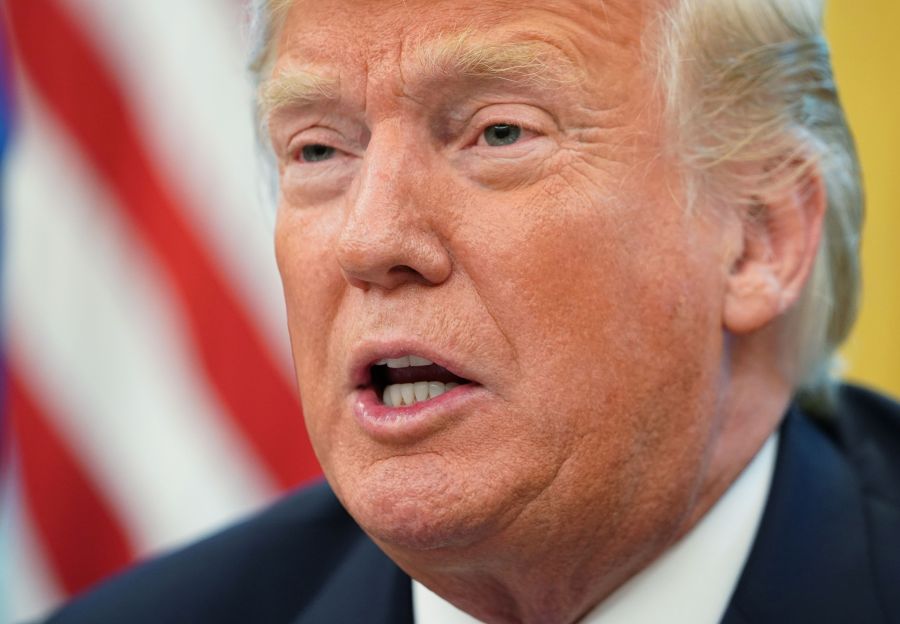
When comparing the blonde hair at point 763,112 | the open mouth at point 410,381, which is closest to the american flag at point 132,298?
the blonde hair at point 763,112

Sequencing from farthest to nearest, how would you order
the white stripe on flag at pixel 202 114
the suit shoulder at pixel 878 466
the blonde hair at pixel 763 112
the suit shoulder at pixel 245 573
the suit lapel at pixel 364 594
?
the white stripe on flag at pixel 202 114, the suit shoulder at pixel 245 573, the suit lapel at pixel 364 594, the suit shoulder at pixel 878 466, the blonde hair at pixel 763 112

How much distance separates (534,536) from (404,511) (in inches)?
6.6

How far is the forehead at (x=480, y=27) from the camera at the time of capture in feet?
4.76

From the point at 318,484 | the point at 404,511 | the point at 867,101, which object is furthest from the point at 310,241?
the point at 867,101

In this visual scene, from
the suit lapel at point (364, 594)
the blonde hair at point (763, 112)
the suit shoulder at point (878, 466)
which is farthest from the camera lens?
the suit lapel at point (364, 594)

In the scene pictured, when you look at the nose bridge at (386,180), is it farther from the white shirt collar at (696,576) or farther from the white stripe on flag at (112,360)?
the white stripe on flag at (112,360)

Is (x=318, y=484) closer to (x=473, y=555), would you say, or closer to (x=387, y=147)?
(x=473, y=555)

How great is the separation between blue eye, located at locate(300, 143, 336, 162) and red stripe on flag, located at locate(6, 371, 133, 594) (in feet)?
5.89

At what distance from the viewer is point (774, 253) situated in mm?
1646

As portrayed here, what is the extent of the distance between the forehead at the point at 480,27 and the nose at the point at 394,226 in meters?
0.11

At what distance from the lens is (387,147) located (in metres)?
1.47

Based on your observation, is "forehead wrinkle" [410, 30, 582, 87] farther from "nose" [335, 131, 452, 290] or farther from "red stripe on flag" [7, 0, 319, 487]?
"red stripe on flag" [7, 0, 319, 487]

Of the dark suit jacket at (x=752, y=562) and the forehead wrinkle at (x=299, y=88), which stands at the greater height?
the forehead wrinkle at (x=299, y=88)

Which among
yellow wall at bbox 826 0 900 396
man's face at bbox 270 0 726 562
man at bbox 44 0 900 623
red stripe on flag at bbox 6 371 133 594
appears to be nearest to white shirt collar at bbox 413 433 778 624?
man at bbox 44 0 900 623
